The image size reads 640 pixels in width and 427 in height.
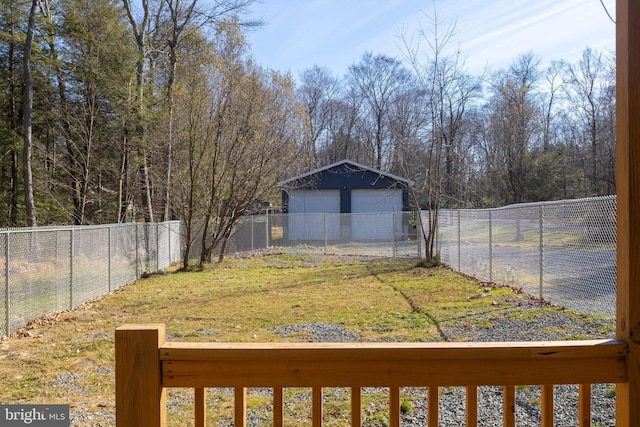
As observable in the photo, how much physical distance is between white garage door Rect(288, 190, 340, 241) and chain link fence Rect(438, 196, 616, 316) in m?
10.3

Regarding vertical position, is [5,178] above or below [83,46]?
below

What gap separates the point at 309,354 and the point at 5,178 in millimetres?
17659

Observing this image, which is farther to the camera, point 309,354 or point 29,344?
point 29,344

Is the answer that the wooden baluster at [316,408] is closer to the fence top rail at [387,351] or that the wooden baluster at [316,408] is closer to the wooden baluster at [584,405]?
the fence top rail at [387,351]

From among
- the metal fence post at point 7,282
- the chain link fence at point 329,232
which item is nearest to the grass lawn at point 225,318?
the metal fence post at point 7,282

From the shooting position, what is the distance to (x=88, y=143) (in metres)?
13.9

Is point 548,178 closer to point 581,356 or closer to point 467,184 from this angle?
point 467,184

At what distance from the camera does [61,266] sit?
7473 millimetres

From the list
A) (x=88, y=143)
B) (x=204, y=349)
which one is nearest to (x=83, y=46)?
(x=88, y=143)

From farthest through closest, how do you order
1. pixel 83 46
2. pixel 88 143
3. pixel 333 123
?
pixel 333 123, pixel 83 46, pixel 88 143

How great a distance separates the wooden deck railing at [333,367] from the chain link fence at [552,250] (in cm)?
432

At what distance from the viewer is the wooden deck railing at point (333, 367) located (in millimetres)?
1368

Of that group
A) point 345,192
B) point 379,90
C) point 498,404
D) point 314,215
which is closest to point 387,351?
point 498,404

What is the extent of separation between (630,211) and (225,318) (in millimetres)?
6024
